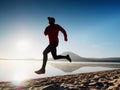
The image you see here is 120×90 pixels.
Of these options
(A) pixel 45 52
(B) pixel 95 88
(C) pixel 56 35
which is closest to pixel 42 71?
(A) pixel 45 52

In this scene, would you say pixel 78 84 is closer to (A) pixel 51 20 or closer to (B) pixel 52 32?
(B) pixel 52 32

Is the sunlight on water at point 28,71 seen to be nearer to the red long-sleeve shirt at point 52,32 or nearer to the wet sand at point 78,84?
the wet sand at point 78,84

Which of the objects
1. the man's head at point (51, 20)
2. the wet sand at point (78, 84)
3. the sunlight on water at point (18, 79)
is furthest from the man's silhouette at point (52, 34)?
the sunlight on water at point (18, 79)

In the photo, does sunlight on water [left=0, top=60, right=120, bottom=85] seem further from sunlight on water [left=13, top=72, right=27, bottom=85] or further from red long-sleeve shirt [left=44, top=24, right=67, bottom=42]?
red long-sleeve shirt [left=44, top=24, right=67, bottom=42]

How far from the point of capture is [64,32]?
9812 millimetres

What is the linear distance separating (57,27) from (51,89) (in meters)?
2.96

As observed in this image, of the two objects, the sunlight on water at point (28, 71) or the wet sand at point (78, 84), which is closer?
the wet sand at point (78, 84)

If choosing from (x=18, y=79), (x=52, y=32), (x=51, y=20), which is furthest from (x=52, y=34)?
(x=18, y=79)

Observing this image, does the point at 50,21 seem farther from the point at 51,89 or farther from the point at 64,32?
the point at 51,89

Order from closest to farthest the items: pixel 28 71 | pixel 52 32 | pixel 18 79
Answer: pixel 52 32, pixel 18 79, pixel 28 71

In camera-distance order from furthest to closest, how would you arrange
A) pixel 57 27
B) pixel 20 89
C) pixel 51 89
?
pixel 57 27, pixel 20 89, pixel 51 89

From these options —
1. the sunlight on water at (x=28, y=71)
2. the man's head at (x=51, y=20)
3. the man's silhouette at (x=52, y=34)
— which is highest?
the man's head at (x=51, y=20)

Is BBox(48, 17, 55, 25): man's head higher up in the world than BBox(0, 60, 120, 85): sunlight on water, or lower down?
higher up

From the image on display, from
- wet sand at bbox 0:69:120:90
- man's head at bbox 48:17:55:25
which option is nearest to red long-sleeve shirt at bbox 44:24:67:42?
man's head at bbox 48:17:55:25
